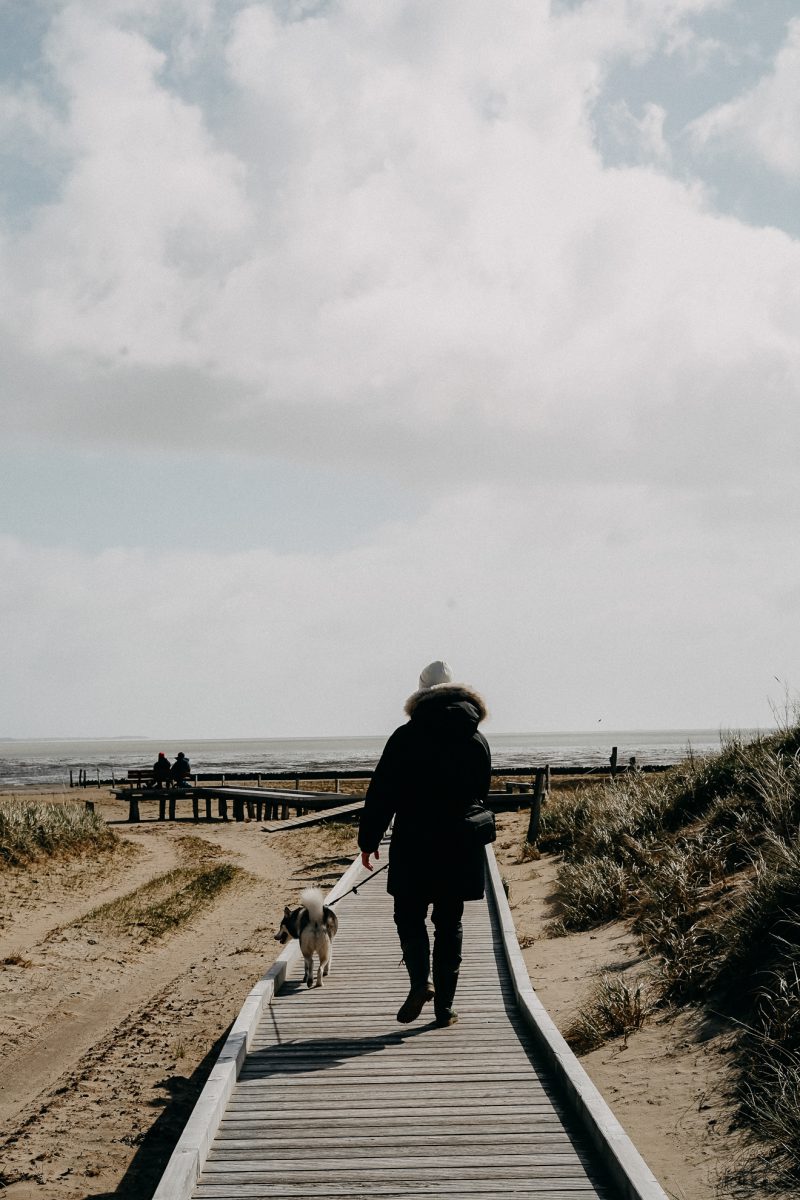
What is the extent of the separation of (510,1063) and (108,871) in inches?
579

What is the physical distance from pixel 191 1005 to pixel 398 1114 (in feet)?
17.8

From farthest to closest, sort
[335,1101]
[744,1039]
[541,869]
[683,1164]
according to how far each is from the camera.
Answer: [541,869], [744,1039], [683,1164], [335,1101]

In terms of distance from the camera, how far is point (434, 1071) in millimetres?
5266

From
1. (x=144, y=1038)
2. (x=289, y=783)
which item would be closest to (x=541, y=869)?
(x=144, y=1038)

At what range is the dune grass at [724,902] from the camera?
5672 millimetres

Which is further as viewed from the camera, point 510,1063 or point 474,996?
point 474,996

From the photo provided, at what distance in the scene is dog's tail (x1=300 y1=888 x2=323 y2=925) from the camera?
7133 millimetres

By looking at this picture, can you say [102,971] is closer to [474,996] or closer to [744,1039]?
[474,996]

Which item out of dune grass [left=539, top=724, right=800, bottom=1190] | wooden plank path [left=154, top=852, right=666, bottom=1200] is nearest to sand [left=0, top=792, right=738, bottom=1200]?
dune grass [left=539, top=724, right=800, bottom=1190]

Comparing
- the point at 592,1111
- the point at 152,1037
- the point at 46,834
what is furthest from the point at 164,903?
the point at 592,1111

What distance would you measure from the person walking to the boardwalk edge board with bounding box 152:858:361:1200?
1104 mm

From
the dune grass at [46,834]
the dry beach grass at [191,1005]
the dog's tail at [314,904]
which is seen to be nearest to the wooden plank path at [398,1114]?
the dog's tail at [314,904]

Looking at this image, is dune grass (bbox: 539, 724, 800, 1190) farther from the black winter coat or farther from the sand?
the black winter coat

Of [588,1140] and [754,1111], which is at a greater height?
[588,1140]
